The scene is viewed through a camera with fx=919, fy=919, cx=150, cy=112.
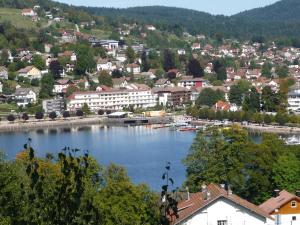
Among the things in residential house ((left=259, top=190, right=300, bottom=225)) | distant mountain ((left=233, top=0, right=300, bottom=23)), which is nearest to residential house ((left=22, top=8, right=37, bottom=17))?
residential house ((left=259, top=190, right=300, bottom=225))

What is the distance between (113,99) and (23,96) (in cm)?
356

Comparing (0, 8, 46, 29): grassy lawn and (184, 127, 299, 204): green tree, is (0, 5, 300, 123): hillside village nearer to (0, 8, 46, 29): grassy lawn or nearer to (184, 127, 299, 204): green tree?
(0, 8, 46, 29): grassy lawn

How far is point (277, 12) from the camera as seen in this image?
97.3 meters

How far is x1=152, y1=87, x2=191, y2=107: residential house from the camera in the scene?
1252 inches

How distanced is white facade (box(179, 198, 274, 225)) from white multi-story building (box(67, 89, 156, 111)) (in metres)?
24.7

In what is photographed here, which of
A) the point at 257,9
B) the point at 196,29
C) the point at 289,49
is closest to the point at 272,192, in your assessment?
the point at 289,49

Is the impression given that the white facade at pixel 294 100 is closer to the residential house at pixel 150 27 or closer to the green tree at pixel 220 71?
the green tree at pixel 220 71

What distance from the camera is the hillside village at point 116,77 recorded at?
29791mm

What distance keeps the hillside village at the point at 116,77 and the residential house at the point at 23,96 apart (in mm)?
32

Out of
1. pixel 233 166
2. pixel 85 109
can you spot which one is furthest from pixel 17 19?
pixel 233 166

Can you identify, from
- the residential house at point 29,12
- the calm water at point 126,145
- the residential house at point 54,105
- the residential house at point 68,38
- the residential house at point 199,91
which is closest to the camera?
the calm water at point 126,145

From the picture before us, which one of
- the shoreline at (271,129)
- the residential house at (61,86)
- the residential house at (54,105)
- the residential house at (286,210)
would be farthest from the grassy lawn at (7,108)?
the residential house at (286,210)

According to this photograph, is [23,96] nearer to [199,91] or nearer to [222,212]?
[199,91]

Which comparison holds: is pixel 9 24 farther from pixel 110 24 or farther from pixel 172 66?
pixel 110 24
